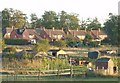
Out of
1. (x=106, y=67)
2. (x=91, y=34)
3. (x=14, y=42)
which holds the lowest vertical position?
(x=106, y=67)

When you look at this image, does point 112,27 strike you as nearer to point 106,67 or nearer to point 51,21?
point 51,21

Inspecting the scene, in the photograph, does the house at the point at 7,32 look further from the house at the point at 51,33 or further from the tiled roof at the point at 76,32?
the tiled roof at the point at 76,32

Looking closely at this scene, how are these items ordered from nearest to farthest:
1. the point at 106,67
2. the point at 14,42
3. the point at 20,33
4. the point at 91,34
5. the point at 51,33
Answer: the point at 106,67
the point at 14,42
the point at 20,33
the point at 51,33
the point at 91,34

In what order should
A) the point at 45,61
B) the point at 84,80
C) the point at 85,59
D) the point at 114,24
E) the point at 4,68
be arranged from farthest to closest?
1. the point at 114,24
2. the point at 85,59
3. the point at 45,61
4. the point at 4,68
5. the point at 84,80

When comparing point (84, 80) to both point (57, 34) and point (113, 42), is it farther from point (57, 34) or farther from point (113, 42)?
point (57, 34)

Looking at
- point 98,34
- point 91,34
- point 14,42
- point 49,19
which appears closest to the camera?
point 14,42

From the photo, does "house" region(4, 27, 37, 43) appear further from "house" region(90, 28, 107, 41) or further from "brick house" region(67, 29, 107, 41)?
"house" region(90, 28, 107, 41)

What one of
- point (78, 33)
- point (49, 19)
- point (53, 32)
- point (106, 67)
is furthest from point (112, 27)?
point (106, 67)

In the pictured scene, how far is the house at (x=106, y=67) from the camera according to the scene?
762 centimetres

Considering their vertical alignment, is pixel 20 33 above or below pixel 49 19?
below

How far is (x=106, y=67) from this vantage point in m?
7.83

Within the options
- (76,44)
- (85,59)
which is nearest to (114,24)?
(76,44)

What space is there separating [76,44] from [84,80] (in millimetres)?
7677

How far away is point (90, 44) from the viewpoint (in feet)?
47.5
